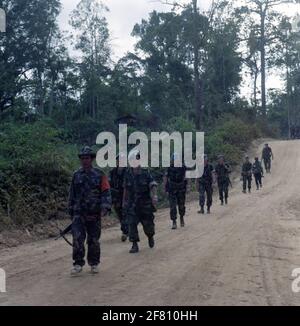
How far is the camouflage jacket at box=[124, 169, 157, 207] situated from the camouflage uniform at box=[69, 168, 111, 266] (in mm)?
2049

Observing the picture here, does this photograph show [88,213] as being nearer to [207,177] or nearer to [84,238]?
[84,238]

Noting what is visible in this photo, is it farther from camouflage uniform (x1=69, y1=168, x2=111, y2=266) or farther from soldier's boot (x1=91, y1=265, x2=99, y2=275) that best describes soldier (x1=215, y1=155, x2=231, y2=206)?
soldier's boot (x1=91, y1=265, x2=99, y2=275)

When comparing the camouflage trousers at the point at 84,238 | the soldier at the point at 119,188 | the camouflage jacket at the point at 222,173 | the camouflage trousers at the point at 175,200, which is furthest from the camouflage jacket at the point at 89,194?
the camouflage jacket at the point at 222,173

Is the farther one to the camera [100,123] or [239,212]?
[100,123]

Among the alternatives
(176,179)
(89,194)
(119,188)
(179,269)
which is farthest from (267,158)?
(89,194)

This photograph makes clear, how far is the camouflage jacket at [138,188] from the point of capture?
10.3m

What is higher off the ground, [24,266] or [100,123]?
[100,123]

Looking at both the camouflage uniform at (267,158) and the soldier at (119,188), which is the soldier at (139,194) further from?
the camouflage uniform at (267,158)

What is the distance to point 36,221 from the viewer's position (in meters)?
13.6

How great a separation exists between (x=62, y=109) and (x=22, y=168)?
27.9 meters

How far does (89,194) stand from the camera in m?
8.25

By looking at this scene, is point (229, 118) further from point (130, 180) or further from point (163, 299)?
point (163, 299)
